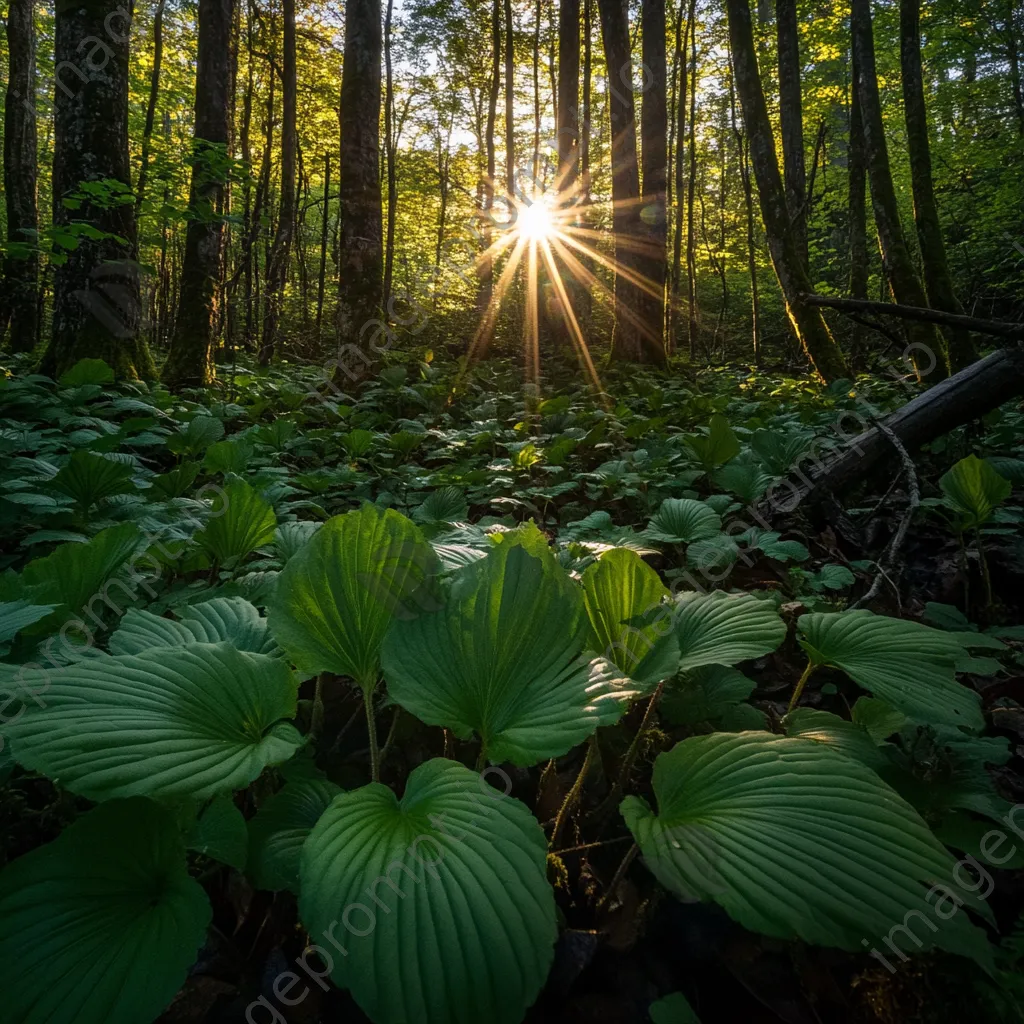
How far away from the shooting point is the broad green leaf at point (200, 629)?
1158mm

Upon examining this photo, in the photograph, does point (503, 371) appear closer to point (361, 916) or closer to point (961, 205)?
point (361, 916)

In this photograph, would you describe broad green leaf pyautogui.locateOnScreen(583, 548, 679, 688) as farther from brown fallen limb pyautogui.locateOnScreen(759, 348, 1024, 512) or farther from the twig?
brown fallen limb pyautogui.locateOnScreen(759, 348, 1024, 512)

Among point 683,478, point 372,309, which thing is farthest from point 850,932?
point 372,309

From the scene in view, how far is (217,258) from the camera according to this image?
6.75 meters

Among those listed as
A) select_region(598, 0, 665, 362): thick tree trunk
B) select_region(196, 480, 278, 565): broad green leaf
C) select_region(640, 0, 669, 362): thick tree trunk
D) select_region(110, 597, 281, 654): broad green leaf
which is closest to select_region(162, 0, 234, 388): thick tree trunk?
select_region(598, 0, 665, 362): thick tree trunk

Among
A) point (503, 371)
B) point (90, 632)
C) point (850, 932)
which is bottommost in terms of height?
point (850, 932)

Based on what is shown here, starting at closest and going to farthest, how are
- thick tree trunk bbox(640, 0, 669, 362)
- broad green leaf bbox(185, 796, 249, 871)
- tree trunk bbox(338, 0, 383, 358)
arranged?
1. broad green leaf bbox(185, 796, 249, 871)
2. tree trunk bbox(338, 0, 383, 358)
3. thick tree trunk bbox(640, 0, 669, 362)

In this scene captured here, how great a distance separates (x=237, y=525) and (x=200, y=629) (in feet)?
2.11

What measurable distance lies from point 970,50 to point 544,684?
752 inches

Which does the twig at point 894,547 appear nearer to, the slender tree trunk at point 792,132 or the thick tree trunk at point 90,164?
the thick tree trunk at point 90,164

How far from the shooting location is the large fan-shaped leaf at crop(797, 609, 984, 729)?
1076 millimetres

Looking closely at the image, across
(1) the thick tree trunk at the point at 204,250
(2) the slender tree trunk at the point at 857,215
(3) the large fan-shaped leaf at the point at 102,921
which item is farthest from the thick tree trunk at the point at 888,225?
(1) the thick tree trunk at the point at 204,250

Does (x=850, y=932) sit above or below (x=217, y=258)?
below

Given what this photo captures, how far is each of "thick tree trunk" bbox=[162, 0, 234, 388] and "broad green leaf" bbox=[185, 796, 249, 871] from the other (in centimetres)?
624
